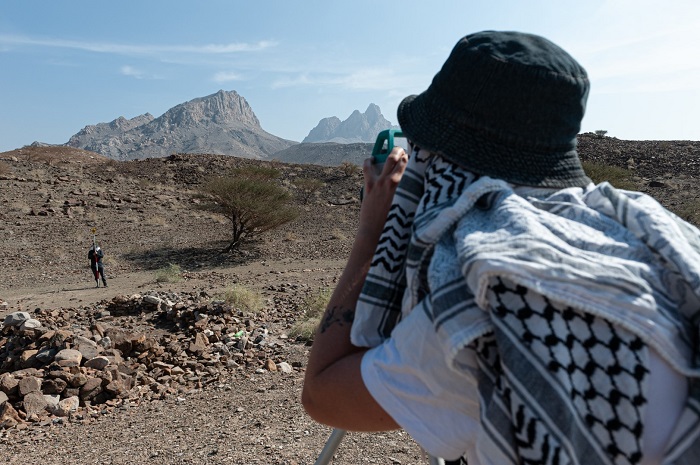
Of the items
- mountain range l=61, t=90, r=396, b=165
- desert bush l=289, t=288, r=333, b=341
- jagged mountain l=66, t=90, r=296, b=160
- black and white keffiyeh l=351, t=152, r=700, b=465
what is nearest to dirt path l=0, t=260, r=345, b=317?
desert bush l=289, t=288, r=333, b=341

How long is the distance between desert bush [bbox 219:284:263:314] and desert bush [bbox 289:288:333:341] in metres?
0.69

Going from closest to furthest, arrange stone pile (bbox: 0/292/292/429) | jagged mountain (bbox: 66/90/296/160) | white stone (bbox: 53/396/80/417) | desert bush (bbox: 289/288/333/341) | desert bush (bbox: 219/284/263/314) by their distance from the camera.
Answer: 1. white stone (bbox: 53/396/80/417)
2. stone pile (bbox: 0/292/292/429)
3. desert bush (bbox: 289/288/333/341)
4. desert bush (bbox: 219/284/263/314)
5. jagged mountain (bbox: 66/90/296/160)

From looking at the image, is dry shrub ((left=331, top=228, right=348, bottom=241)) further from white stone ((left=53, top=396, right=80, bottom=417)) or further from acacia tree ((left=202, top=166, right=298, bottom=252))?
white stone ((left=53, top=396, right=80, bottom=417))

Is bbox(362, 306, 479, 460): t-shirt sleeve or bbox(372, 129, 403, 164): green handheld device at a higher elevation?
bbox(372, 129, 403, 164): green handheld device

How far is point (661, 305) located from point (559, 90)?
1.20ft

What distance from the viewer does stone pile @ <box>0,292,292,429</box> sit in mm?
4766

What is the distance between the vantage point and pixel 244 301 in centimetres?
795

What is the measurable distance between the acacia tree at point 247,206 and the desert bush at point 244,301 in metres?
7.09

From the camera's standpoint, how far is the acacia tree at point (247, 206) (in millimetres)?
15758

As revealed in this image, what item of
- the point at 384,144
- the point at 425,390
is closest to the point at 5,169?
the point at 384,144

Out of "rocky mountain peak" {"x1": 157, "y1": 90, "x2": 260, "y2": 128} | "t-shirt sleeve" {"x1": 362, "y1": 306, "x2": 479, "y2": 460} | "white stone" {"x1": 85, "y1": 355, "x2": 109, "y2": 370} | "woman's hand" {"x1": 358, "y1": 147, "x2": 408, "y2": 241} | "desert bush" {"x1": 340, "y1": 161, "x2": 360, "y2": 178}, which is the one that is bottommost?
"white stone" {"x1": 85, "y1": 355, "x2": 109, "y2": 370}

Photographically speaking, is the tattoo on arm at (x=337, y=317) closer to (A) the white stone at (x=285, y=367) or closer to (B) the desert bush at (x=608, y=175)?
(A) the white stone at (x=285, y=367)

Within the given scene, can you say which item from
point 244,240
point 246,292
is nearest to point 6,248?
point 244,240

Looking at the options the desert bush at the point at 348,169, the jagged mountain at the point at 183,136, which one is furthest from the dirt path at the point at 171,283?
the jagged mountain at the point at 183,136
